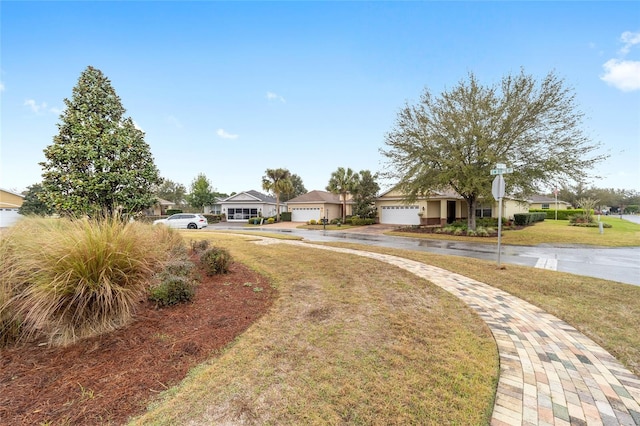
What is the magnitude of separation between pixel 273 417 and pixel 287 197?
55.4 metres

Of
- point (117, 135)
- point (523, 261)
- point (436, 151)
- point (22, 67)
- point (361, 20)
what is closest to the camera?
point (117, 135)

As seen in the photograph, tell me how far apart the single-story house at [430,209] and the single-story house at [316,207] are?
5759 mm

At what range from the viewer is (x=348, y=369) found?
267 cm

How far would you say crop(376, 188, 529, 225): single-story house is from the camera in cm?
2361

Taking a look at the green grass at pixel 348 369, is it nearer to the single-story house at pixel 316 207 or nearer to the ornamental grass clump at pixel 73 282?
the ornamental grass clump at pixel 73 282

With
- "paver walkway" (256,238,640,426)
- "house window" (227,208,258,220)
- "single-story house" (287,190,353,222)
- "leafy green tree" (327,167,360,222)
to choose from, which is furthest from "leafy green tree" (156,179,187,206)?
"paver walkway" (256,238,640,426)

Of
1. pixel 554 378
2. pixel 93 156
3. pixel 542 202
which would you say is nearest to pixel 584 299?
pixel 554 378

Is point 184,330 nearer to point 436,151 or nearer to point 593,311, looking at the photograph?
point 593,311

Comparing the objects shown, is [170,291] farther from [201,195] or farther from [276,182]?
[201,195]

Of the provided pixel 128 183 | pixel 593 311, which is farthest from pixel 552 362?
pixel 128 183

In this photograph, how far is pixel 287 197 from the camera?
186 feet

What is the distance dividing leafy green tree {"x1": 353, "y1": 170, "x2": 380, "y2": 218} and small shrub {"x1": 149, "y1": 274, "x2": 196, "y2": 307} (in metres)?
24.6

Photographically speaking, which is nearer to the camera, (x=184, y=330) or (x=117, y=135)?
(x=184, y=330)

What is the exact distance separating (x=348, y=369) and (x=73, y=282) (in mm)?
3332
